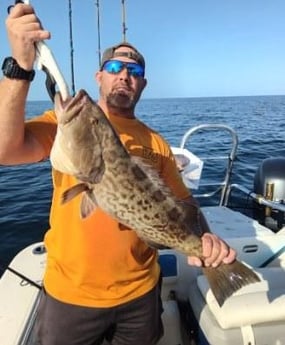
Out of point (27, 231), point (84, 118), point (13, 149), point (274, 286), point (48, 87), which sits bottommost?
point (27, 231)

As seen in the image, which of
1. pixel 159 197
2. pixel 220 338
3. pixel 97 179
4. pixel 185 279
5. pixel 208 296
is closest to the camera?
pixel 97 179

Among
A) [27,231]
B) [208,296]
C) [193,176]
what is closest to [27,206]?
[27,231]

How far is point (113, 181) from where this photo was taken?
2.33 m

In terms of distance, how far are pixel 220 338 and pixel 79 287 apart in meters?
1.29

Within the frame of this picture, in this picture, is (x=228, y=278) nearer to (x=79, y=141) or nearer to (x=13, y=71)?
(x=79, y=141)

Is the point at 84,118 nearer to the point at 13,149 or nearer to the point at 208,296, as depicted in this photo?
the point at 13,149

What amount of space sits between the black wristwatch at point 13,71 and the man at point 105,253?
0.81 feet

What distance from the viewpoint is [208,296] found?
11.4ft

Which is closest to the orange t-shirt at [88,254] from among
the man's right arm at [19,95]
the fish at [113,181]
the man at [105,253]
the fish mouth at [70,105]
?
the man at [105,253]

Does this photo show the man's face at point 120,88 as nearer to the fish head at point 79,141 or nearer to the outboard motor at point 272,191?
the fish head at point 79,141

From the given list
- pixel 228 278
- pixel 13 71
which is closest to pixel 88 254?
pixel 228 278

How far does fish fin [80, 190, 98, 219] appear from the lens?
7.68 feet

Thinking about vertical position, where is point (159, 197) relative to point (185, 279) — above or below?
above

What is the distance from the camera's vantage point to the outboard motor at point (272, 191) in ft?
21.5
